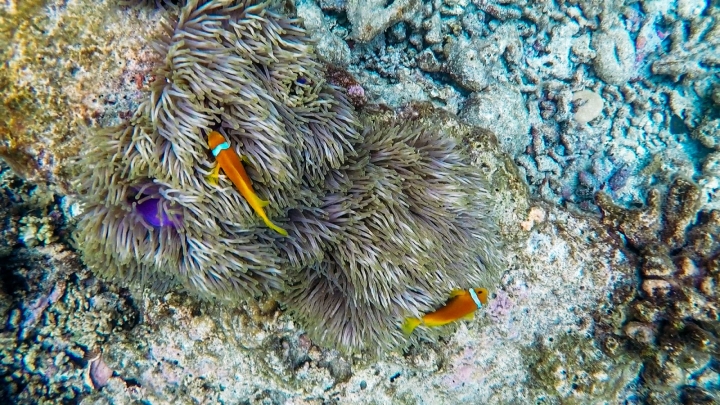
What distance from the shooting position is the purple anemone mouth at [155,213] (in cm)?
254

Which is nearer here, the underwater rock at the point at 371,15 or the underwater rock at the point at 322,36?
the underwater rock at the point at 322,36

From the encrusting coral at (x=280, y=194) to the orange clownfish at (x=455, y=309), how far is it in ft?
0.33

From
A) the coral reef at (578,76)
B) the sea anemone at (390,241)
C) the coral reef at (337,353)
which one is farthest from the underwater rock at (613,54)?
the sea anemone at (390,241)

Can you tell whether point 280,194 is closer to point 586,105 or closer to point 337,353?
point 337,353

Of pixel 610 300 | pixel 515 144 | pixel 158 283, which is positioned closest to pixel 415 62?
pixel 515 144

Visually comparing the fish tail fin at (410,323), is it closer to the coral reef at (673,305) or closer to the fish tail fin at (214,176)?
the fish tail fin at (214,176)

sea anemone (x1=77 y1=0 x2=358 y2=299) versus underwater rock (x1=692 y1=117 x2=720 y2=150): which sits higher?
sea anemone (x1=77 y1=0 x2=358 y2=299)

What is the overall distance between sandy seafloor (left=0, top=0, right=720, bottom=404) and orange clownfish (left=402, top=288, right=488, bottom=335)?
73cm

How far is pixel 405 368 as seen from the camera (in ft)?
12.9

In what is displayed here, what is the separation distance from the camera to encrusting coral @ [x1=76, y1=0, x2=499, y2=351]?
2404mm

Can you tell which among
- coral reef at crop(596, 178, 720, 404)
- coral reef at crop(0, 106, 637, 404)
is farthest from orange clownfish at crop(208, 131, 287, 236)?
coral reef at crop(596, 178, 720, 404)

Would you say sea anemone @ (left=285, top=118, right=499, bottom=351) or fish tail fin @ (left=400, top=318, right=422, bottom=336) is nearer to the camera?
sea anemone @ (left=285, top=118, right=499, bottom=351)

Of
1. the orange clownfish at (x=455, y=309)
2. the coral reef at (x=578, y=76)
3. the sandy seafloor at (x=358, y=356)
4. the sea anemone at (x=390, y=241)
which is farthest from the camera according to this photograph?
the coral reef at (x=578, y=76)

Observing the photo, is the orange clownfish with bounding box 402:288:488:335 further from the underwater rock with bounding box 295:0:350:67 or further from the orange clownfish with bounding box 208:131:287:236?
the underwater rock with bounding box 295:0:350:67
